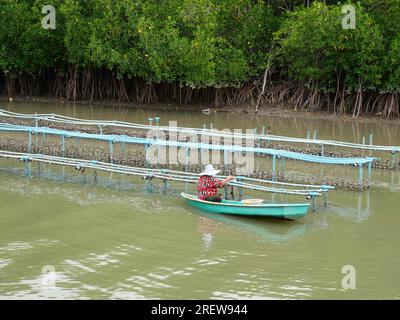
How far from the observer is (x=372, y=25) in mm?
26234

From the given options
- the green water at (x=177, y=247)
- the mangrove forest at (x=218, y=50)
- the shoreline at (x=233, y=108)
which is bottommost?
the green water at (x=177, y=247)

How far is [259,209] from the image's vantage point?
13.6 m

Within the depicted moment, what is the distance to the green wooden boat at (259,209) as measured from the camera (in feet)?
44.0

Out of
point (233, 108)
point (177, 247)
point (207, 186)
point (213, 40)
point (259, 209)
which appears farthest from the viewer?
point (233, 108)

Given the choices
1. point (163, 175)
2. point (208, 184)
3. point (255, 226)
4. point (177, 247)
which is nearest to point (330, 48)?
point (163, 175)

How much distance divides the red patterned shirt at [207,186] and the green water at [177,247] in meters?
0.38

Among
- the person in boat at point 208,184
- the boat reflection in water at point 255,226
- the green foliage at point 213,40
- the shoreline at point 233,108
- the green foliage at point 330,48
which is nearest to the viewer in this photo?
the boat reflection in water at point 255,226

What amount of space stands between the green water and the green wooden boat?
0.57 feet

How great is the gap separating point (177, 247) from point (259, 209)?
1986 millimetres

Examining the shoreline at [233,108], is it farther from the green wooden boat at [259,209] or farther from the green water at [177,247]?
the green wooden boat at [259,209]

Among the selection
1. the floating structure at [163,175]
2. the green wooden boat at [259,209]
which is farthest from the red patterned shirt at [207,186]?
the floating structure at [163,175]

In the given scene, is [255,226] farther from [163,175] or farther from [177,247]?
[163,175]

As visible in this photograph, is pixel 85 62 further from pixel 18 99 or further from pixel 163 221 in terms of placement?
pixel 163 221

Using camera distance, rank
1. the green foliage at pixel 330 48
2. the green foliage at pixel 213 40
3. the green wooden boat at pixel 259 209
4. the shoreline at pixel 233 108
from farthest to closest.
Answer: the shoreline at pixel 233 108 → the green foliage at pixel 213 40 → the green foliage at pixel 330 48 → the green wooden boat at pixel 259 209
